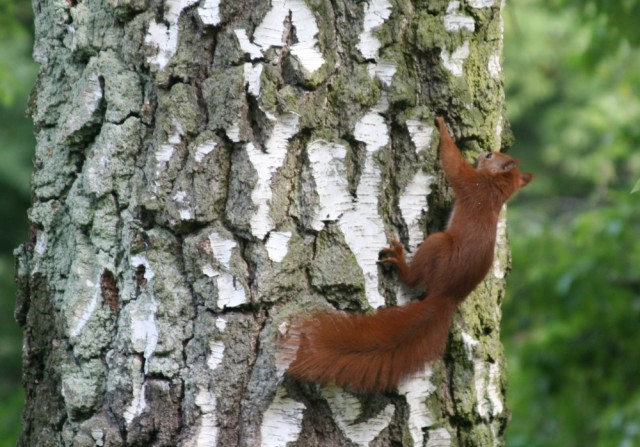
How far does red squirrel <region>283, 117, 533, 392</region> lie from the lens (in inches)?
57.9

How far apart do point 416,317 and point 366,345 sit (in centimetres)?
13

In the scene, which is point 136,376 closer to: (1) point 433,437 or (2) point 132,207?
(2) point 132,207

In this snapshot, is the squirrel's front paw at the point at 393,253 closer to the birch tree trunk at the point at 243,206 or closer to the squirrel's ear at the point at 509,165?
the birch tree trunk at the point at 243,206

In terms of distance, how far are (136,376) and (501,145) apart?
89 centimetres

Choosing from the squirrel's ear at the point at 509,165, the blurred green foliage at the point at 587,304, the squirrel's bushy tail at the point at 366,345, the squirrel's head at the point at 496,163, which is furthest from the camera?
the blurred green foliage at the point at 587,304

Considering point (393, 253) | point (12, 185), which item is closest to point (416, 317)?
point (393, 253)

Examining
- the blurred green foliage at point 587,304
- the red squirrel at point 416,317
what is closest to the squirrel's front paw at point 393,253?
the red squirrel at point 416,317

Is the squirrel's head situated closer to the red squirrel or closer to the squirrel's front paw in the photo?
the red squirrel

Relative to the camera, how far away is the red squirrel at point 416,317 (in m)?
1.47

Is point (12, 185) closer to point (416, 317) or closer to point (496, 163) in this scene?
point (496, 163)

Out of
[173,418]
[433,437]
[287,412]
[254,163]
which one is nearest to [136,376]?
[173,418]

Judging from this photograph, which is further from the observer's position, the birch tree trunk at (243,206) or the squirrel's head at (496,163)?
the squirrel's head at (496,163)

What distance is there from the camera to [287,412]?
150cm

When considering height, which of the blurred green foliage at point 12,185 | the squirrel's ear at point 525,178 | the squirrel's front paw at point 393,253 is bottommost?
the squirrel's front paw at point 393,253
